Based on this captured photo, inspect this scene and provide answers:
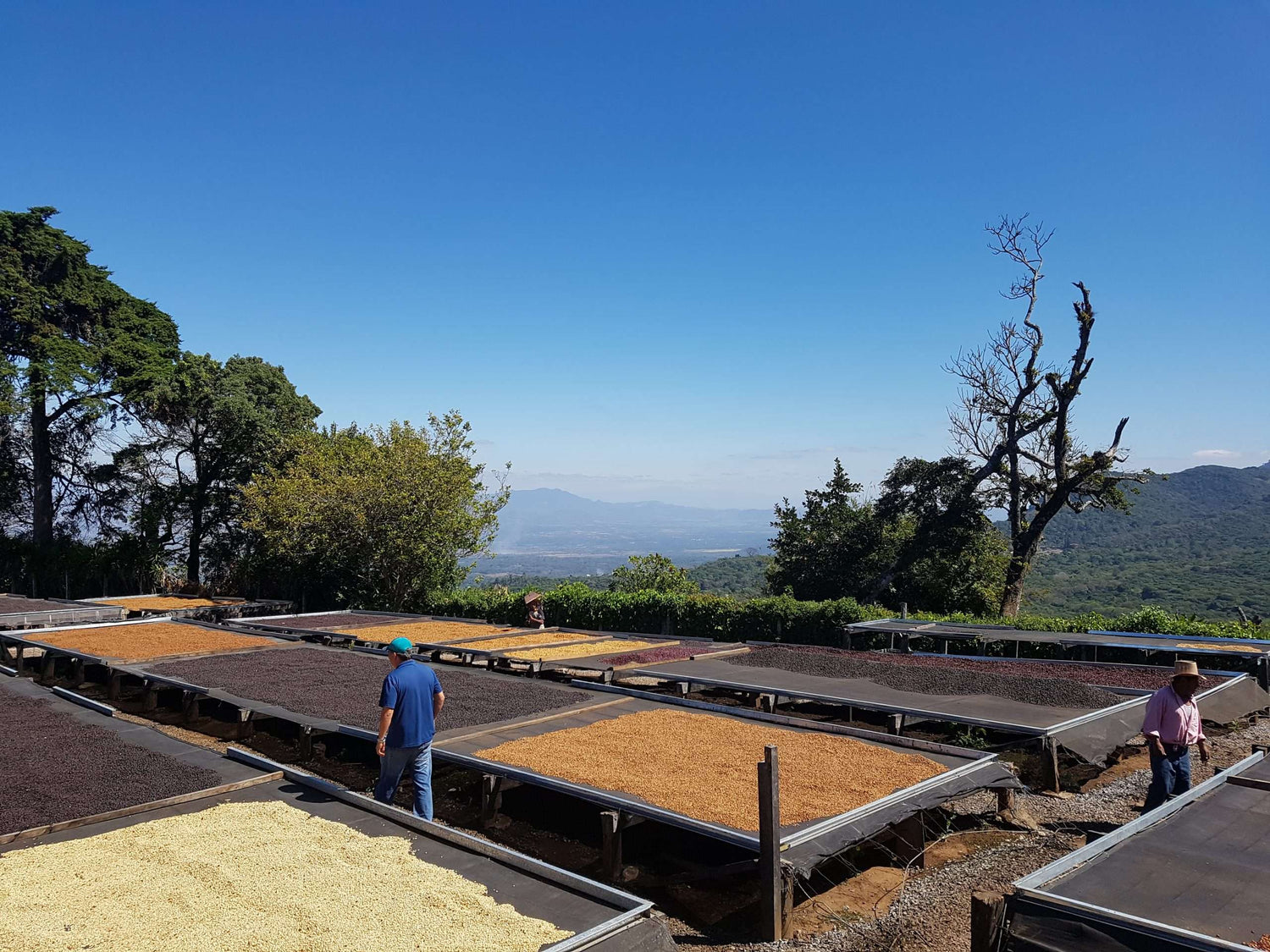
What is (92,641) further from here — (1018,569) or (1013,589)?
(1018,569)

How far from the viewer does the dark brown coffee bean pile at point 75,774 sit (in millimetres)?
5091

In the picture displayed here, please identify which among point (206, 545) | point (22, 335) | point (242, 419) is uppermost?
point (22, 335)

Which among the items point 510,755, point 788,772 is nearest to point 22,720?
point 510,755

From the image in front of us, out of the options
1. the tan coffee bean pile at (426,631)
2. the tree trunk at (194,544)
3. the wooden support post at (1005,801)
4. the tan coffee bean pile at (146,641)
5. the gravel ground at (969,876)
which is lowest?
the gravel ground at (969,876)

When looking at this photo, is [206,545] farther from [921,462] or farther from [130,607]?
[921,462]

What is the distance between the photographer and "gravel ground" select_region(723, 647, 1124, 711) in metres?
8.91

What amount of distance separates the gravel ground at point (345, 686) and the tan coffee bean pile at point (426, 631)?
196cm

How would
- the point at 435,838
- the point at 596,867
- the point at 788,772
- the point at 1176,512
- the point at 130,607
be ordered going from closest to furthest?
the point at 435,838 → the point at 596,867 → the point at 788,772 → the point at 130,607 → the point at 1176,512

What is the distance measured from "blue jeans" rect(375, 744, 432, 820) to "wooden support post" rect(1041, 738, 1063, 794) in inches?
212

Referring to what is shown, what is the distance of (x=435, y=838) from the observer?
15.3 ft

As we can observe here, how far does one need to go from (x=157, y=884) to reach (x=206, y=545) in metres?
25.7

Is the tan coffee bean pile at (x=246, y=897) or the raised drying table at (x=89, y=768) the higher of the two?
the raised drying table at (x=89, y=768)

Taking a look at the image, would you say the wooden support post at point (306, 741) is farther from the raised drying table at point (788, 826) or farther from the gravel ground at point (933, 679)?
the gravel ground at point (933, 679)

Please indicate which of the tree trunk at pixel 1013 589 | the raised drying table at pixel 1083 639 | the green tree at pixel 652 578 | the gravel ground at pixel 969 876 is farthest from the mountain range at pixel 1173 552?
the gravel ground at pixel 969 876
